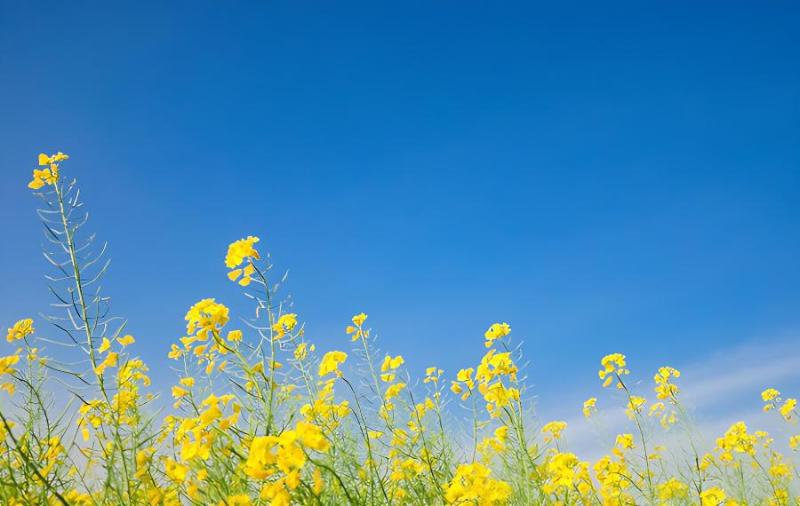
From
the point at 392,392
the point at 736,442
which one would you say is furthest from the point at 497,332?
the point at 736,442

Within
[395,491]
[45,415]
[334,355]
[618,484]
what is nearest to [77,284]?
[45,415]

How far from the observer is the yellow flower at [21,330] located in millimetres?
3744

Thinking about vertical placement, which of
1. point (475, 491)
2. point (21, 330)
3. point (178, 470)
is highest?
point (21, 330)

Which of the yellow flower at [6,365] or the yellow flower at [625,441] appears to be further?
the yellow flower at [625,441]

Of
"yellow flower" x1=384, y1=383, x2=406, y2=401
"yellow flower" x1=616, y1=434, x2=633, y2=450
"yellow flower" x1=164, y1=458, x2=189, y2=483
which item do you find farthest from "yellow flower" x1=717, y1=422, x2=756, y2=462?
"yellow flower" x1=164, y1=458, x2=189, y2=483

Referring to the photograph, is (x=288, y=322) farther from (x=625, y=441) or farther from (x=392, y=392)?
(x=625, y=441)

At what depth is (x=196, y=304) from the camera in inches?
99.8

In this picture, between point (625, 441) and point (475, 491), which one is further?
point (625, 441)

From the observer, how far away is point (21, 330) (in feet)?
12.4

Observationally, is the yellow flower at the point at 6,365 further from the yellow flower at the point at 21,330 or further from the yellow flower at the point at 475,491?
the yellow flower at the point at 475,491

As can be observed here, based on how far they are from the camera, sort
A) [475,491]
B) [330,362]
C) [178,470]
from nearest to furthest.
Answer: [178,470] < [475,491] < [330,362]

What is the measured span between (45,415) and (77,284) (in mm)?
677

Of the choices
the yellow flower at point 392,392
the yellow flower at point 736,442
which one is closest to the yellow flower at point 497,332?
the yellow flower at point 392,392

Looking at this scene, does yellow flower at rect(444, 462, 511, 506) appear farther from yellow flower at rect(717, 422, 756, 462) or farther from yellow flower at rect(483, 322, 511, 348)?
yellow flower at rect(717, 422, 756, 462)
